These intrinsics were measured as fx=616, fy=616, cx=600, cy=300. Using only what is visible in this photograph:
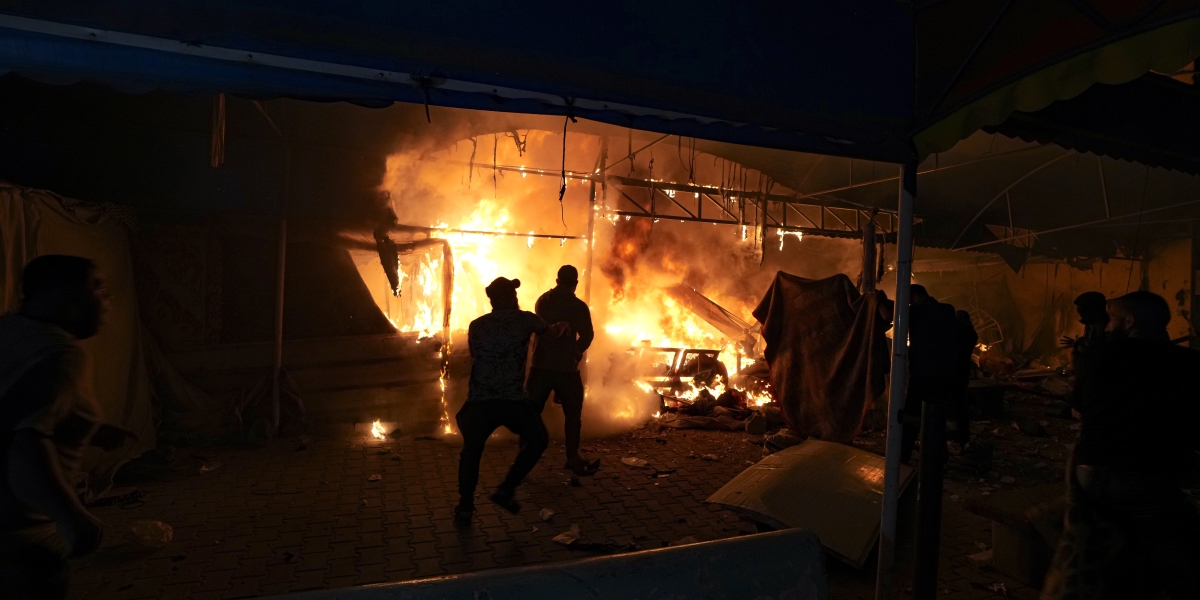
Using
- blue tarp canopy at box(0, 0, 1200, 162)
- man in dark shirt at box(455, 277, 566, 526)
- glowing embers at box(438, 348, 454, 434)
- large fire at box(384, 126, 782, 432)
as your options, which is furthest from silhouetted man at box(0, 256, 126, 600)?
glowing embers at box(438, 348, 454, 434)

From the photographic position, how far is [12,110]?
253 inches

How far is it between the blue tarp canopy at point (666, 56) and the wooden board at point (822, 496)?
277 centimetres

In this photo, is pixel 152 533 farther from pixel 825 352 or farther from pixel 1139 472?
pixel 825 352

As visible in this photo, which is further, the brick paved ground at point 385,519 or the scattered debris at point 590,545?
the scattered debris at point 590,545

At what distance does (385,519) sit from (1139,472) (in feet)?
17.2

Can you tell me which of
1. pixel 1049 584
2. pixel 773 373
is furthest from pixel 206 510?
pixel 773 373

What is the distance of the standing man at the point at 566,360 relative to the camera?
661 cm

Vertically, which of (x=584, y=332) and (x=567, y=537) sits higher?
(x=584, y=332)

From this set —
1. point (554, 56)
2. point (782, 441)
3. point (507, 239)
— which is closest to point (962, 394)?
point (782, 441)

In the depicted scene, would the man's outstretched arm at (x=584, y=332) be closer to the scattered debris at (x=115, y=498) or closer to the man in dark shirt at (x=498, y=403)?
the man in dark shirt at (x=498, y=403)

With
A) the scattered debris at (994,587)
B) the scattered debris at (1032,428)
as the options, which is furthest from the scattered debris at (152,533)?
the scattered debris at (1032,428)

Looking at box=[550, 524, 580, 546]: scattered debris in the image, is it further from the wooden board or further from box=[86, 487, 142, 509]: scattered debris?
box=[86, 487, 142, 509]: scattered debris

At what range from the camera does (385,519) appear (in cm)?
543

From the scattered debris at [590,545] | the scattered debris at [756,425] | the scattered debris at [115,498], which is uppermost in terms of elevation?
the scattered debris at [756,425]
